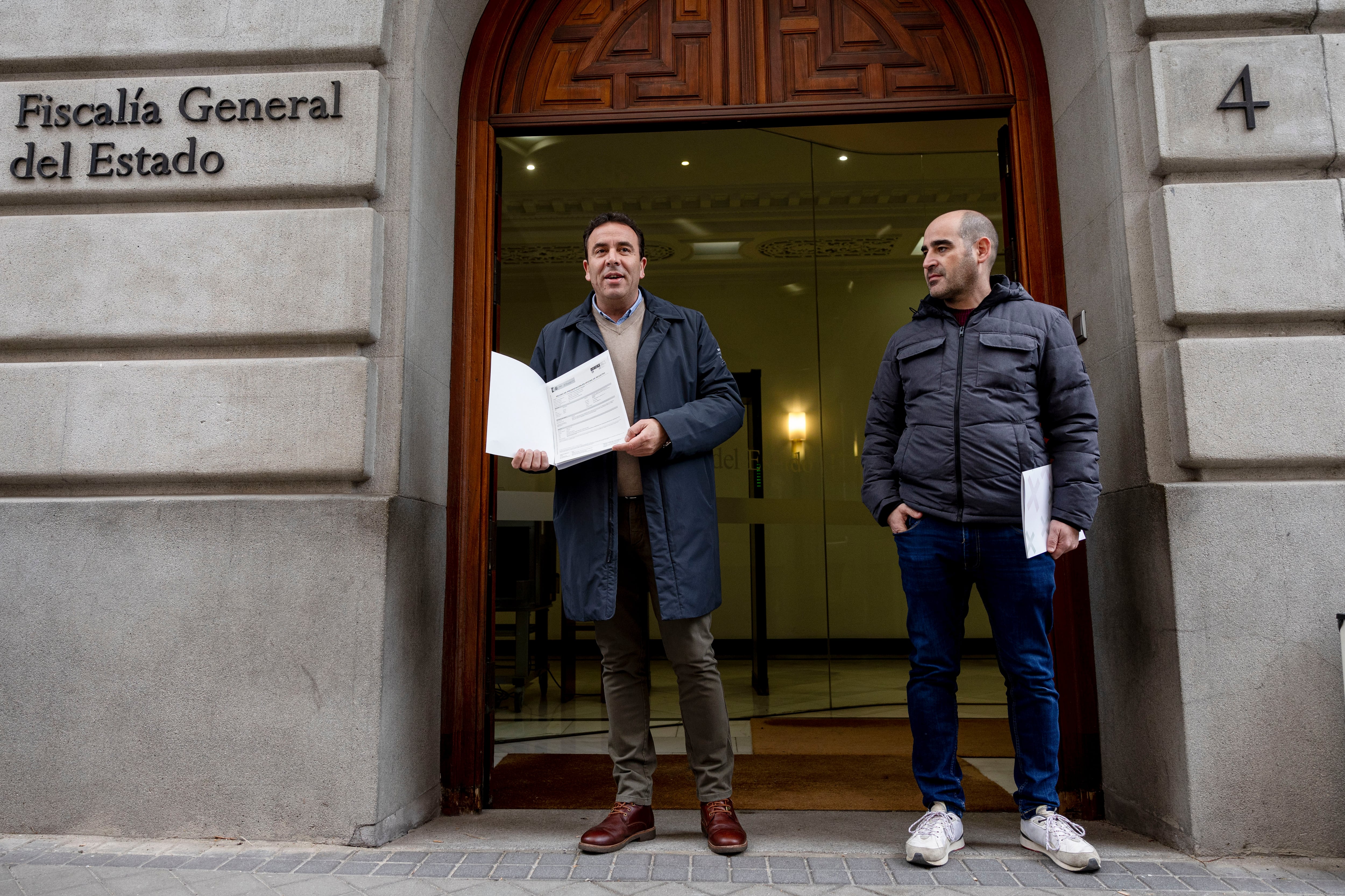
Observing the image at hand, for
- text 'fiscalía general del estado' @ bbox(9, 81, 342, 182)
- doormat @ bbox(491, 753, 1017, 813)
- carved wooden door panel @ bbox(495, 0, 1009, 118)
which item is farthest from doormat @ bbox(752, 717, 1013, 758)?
text 'fiscalía general del estado' @ bbox(9, 81, 342, 182)

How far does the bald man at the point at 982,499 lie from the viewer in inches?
112

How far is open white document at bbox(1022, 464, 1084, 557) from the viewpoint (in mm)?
2777

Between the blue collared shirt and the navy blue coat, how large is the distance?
2 centimetres

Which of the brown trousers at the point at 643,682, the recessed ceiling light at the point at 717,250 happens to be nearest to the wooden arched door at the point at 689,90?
the brown trousers at the point at 643,682

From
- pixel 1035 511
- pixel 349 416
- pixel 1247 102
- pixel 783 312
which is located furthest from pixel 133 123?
pixel 783 312

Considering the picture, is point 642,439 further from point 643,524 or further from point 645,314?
point 645,314

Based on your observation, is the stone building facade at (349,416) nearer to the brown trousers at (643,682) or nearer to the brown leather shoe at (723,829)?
the brown trousers at (643,682)

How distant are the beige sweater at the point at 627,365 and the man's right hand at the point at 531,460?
10.4 inches

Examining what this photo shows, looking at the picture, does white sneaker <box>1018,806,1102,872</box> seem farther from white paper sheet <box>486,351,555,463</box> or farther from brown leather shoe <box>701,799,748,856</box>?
white paper sheet <box>486,351,555,463</box>

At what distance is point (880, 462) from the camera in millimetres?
3105

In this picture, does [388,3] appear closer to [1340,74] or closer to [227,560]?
[227,560]

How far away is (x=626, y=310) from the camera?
3256 mm

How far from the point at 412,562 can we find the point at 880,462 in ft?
5.81

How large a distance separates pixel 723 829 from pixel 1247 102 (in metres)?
3.23
